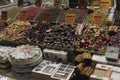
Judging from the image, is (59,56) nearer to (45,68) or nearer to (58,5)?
(45,68)

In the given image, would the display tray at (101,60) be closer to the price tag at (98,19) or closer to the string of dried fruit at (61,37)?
the string of dried fruit at (61,37)

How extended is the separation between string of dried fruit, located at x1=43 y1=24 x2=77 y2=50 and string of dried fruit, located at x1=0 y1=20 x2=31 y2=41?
1.12 ft

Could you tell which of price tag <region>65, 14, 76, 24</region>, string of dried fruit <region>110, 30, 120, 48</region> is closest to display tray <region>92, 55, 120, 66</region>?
string of dried fruit <region>110, 30, 120, 48</region>

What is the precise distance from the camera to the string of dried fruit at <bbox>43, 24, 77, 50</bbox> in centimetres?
185

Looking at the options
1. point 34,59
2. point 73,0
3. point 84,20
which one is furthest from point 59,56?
point 73,0

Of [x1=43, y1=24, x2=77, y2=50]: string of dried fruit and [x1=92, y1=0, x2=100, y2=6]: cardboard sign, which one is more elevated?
[x1=92, y1=0, x2=100, y2=6]: cardboard sign

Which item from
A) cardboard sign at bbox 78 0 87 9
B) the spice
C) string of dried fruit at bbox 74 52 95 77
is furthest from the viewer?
the spice

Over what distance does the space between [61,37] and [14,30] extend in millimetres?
565

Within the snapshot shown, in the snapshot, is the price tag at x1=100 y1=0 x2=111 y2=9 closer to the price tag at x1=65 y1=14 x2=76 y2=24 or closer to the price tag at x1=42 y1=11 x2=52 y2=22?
the price tag at x1=65 y1=14 x2=76 y2=24

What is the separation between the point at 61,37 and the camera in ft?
6.33

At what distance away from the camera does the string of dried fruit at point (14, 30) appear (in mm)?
2115

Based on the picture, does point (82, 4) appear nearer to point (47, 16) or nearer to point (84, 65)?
point (47, 16)

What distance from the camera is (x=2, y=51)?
6.38ft

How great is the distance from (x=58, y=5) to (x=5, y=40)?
76 centimetres
